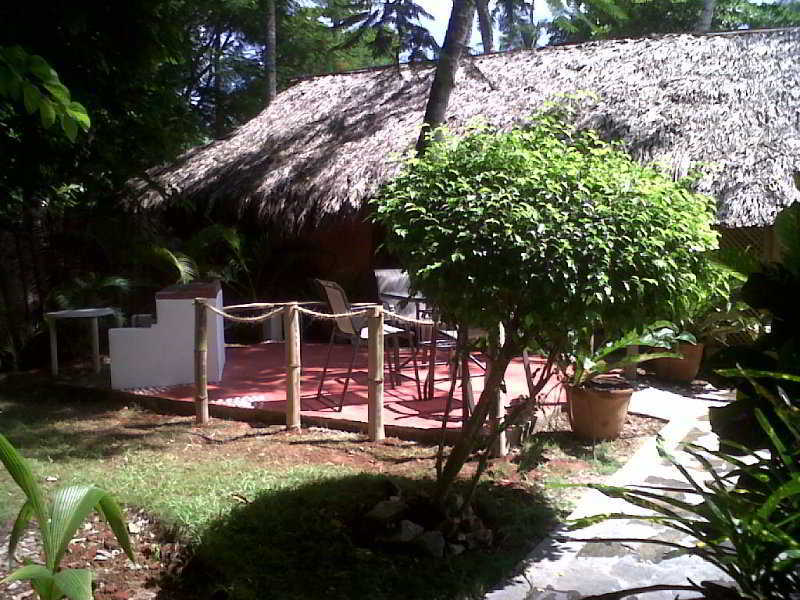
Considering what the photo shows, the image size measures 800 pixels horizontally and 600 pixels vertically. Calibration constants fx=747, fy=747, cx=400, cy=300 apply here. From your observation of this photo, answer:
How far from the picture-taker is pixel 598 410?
551cm

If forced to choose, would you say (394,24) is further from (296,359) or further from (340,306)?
(296,359)

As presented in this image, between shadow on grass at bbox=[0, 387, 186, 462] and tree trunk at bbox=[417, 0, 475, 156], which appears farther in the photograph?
tree trunk at bbox=[417, 0, 475, 156]

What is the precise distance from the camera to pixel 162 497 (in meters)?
4.39

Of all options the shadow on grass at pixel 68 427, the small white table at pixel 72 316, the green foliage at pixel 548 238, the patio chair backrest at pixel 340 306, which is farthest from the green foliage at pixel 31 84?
the small white table at pixel 72 316

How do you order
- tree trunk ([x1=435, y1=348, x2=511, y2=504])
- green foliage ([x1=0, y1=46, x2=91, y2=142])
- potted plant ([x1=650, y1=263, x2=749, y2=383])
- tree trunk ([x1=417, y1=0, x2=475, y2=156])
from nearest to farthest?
green foliage ([x1=0, y1=46, x2=91, y2=142])
tree trunk ([x1=435, y1=348, x2=511, y2=504])
potted plant ([x1=650, y1=263, x2=749, y2=383])
tree trunk ([x1=417, y1=0, x2=475, y2=156])

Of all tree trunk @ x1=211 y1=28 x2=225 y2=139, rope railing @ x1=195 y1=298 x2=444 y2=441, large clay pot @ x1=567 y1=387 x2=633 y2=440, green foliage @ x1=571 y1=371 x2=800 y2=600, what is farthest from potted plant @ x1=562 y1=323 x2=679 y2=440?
tree trunk @ x1=211 y1=28 x2=225 y2=139

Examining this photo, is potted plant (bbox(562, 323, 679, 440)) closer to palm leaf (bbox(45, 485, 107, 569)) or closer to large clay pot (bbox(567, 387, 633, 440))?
large clay pot (bbox(567, 387, 633, 440))

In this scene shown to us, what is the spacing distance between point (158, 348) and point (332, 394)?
5.76 ft

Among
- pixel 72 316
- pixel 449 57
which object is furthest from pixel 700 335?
pixel 72 316

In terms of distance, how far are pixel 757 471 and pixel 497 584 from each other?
146 centimetres

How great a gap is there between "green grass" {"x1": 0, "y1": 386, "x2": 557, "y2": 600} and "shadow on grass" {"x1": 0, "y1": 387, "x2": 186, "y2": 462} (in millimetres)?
22

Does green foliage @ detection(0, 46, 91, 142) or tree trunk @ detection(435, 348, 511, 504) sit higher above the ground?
green foliage @ detection(0, 46, 91, 142)

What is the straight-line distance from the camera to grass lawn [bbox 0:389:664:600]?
3.42m

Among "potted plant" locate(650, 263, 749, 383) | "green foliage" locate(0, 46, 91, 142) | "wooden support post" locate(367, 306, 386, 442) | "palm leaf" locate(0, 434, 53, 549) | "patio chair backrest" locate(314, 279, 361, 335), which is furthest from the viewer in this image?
"potted plant" locate(650, 263, 749, 383)
